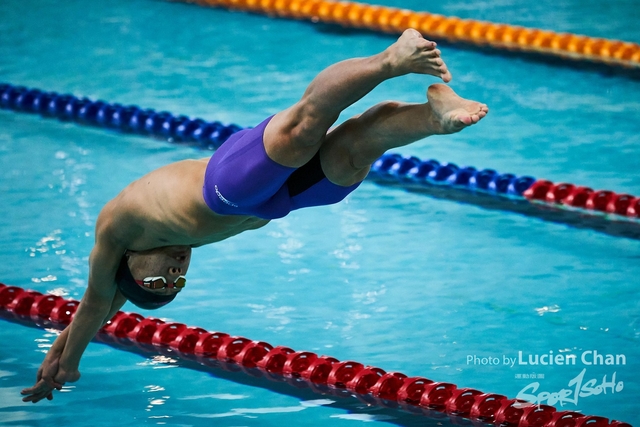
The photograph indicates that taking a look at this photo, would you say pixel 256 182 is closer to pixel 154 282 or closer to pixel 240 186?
pixel 240 186

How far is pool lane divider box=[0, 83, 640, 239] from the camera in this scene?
22.4 ft

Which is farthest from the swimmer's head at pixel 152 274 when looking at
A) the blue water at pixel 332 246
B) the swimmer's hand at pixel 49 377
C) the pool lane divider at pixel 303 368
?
the pool lane divider at pixel 303 368

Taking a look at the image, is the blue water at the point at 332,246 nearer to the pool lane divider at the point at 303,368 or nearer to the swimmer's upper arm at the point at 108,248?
the pool lane divider at the point at 303,368

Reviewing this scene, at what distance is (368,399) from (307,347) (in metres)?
0.65

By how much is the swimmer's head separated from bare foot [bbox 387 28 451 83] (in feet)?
4.36

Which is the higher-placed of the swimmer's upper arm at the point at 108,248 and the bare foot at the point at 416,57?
the bare foot at the point at 416,57

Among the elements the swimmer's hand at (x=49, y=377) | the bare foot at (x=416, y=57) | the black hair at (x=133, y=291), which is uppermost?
the bare foot at (x=416, y=57)

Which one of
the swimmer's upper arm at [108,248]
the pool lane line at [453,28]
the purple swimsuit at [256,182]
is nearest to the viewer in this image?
the purple swimsuit at [256,182]

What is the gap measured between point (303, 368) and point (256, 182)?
1595 millimetres

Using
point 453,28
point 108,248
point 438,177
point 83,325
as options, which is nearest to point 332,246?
point 438,177

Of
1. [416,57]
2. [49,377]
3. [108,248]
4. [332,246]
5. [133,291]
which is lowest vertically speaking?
[49,377]

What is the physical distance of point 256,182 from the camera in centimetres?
386

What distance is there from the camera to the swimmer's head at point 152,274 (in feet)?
13.4

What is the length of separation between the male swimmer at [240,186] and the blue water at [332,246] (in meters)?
0.90
